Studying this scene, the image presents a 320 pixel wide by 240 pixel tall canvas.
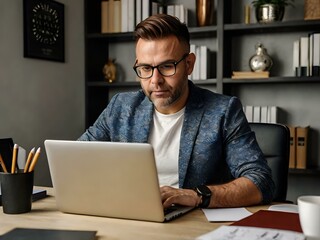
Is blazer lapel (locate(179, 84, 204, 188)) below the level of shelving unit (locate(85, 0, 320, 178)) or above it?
below

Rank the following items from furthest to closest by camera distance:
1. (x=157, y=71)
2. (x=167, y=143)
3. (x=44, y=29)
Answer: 1. (x=44, y=29)
2. (x=167, y=143)
3. (x=157, y=71)

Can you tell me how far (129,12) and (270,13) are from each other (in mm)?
992

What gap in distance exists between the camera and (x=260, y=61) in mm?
2975

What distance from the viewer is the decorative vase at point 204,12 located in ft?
A: 10.0

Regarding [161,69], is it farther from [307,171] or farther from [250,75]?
[307,171]

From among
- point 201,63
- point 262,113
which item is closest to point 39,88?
point 201,63

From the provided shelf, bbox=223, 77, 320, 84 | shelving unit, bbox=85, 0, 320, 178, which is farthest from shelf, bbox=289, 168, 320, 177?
shelf, bbox=223, 77, 320, 84

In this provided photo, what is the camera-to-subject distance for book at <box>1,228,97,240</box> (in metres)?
0.96

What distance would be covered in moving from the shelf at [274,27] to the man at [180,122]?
1.30 meters

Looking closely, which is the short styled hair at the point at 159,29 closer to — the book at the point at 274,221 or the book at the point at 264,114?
the book at the point at 274,221

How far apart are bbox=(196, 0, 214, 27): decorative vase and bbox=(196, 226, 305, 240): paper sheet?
90.2 inches

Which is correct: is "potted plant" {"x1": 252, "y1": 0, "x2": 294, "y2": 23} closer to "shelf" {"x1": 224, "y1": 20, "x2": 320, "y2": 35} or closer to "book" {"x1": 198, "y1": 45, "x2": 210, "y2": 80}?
"shelf" {"x1": 224, "y1": 20, "x2": 320, "y2": 35}

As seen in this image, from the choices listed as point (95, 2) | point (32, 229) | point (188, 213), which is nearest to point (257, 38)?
point (95, 2)

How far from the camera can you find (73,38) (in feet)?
10.7
